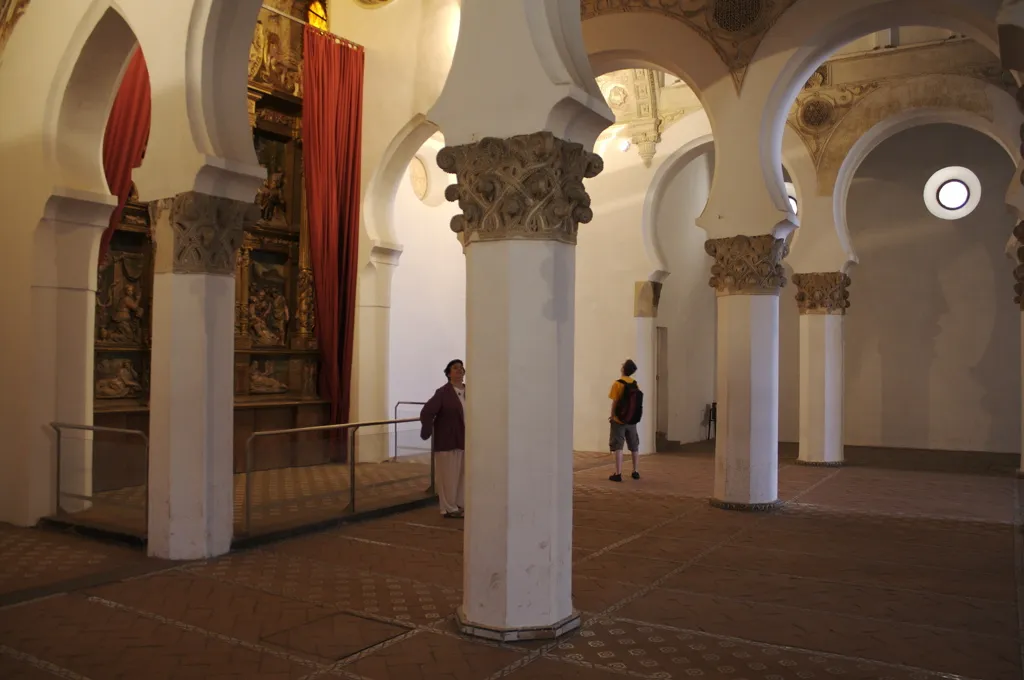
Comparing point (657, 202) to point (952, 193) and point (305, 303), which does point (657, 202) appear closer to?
point (305, 303)

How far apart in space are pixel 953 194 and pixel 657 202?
659 cm

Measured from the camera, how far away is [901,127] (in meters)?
13.5

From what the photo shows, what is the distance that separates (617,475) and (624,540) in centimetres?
379

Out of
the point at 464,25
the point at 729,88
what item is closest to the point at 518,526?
the point at 464,25

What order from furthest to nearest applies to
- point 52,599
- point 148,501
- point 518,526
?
1. point 148,501
2. point 52,599
3. point 518,526

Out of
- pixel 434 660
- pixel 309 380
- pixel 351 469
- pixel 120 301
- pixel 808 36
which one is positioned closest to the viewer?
pixel 434 660

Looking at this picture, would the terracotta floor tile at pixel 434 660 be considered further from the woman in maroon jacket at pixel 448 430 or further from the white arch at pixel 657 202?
the white arch at pixel 657 202

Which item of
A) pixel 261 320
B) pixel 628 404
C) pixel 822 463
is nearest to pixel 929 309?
pixel 822 463

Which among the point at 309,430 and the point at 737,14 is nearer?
the point at 309,430

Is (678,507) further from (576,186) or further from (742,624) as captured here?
(576,186)

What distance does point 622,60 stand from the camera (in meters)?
10.4

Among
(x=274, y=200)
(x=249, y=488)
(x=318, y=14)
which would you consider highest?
(x=318, y=14)

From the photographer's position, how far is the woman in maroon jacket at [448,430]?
8.38m

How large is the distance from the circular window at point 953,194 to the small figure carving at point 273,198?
12.8m
